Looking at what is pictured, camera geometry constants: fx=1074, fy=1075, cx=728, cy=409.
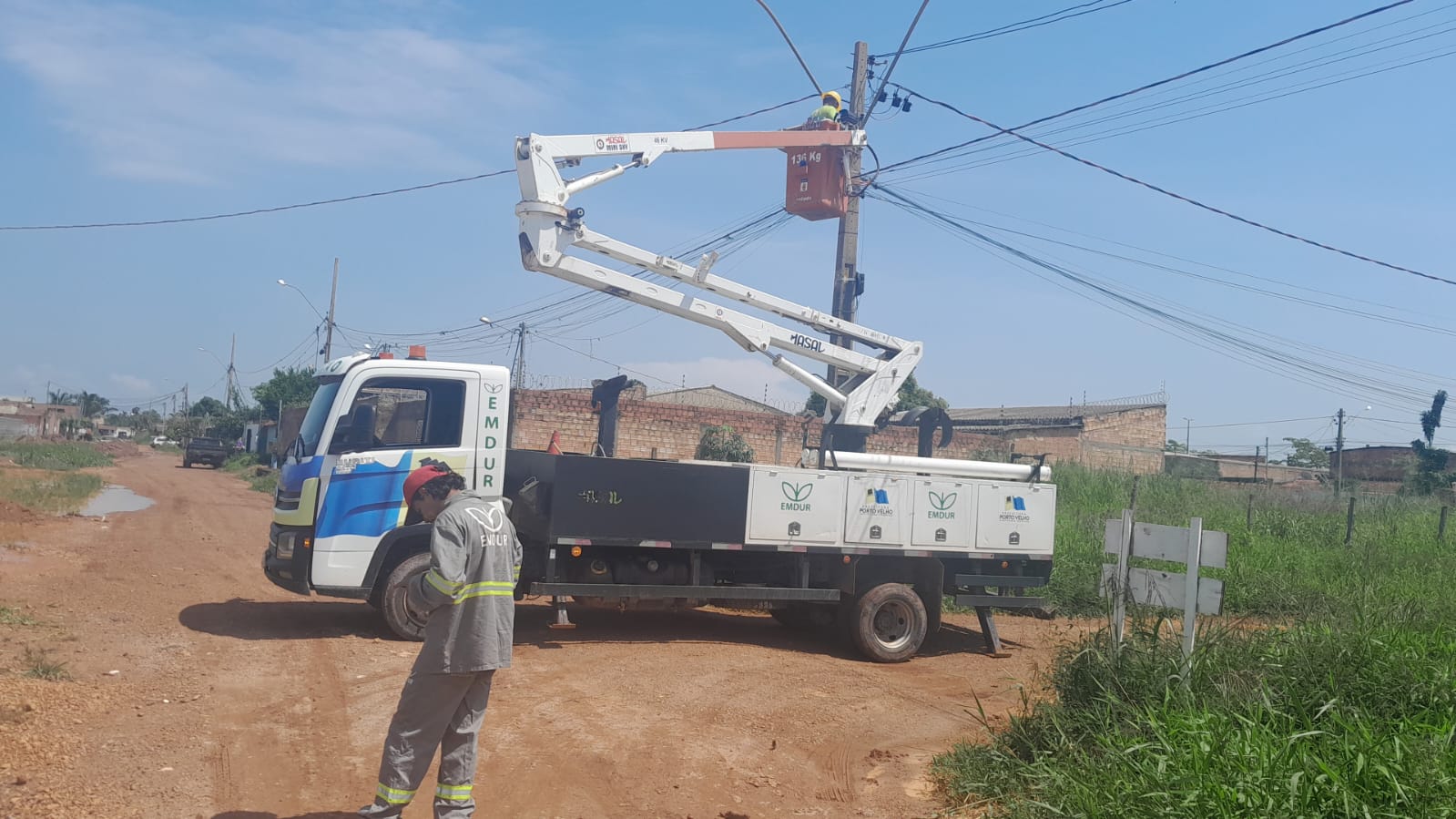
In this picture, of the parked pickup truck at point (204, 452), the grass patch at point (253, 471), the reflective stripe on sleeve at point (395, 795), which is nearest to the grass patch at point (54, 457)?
the parked pickup truck at point (204, 452)

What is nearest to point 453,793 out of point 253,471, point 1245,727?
point 1245,727

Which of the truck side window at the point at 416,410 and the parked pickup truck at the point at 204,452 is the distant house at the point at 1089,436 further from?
the parked pickup truck at the point at 204,452

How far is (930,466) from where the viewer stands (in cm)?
1095

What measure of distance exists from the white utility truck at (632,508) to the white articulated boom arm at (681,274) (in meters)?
0.02

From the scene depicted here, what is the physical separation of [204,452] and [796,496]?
47680mm

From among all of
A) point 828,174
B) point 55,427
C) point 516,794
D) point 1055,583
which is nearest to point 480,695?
point 516,794

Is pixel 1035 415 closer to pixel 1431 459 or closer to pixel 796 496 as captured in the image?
pixel 1431 459

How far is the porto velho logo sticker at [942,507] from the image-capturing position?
34.7 ft

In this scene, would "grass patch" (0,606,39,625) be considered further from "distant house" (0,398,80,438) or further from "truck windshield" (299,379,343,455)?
"distant house" (0,398,80,438)

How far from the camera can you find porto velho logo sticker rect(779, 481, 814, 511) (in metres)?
10.0

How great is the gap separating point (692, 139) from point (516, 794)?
28.3 ft

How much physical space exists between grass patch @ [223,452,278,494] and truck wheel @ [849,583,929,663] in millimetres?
18061

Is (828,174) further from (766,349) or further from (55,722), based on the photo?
(55,722)

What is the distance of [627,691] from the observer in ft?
26.8
